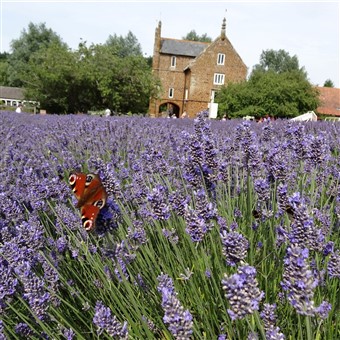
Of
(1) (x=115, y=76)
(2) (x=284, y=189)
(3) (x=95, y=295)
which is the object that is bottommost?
(3) (x=95, y=295)

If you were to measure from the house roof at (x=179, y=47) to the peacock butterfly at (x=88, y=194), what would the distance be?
125 ft

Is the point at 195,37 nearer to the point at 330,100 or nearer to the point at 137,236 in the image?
the point at 330,100

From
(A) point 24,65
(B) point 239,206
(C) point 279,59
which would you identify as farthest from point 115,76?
(C) point 279,59

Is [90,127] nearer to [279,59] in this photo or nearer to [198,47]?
[198,47]

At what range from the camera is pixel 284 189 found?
150 centimetres

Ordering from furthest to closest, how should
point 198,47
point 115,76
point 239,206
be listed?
point 198,47 → point 115,76 → point 239,206

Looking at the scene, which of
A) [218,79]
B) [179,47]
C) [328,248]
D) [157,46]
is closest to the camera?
[328,248]

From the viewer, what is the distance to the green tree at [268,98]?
87.9 feet

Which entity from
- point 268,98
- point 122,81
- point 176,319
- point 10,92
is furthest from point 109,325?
point 10,92

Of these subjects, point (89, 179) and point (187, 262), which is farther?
point (187, 262)

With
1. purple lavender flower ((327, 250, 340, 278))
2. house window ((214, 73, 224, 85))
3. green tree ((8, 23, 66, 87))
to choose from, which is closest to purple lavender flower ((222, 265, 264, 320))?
purple lavender flower ((327, 250, 340, 278))

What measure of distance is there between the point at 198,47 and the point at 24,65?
23.5 metres

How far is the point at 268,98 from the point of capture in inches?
1068

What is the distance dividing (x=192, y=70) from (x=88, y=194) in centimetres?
3566
